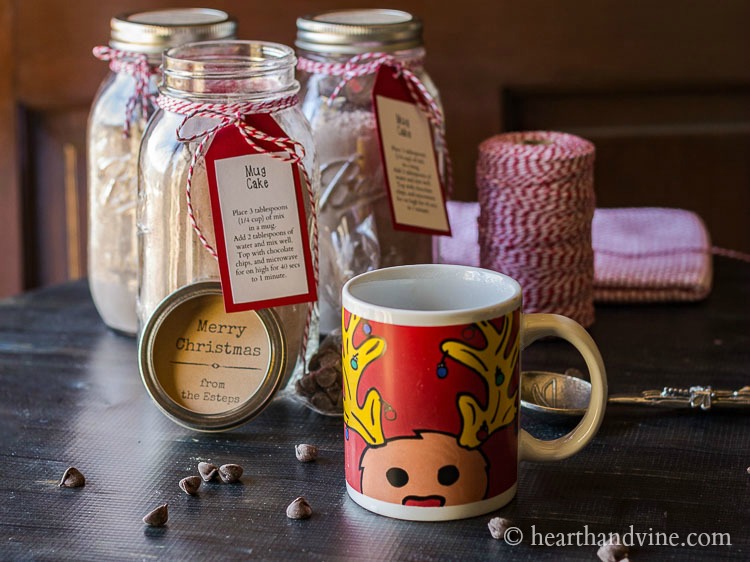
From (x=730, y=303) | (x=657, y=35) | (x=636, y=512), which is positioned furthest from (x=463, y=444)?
(x=657, y=35)

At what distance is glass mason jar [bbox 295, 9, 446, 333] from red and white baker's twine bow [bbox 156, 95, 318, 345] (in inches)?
4.6

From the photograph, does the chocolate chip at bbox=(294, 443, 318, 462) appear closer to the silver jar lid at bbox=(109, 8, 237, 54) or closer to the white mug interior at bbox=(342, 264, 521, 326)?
the white mug interior at bbox=(342, 264, 521, 326)

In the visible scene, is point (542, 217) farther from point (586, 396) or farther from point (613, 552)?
point (613, 552)

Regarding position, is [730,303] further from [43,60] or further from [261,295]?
[43,60]

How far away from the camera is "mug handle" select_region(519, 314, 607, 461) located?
597mm

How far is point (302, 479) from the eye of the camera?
64cm

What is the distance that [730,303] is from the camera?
0.99 meters

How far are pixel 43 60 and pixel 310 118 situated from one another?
92 cm

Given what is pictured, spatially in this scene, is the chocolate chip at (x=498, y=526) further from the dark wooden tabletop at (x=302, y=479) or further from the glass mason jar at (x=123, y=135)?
the glass mason jar at (x=123, y=135)

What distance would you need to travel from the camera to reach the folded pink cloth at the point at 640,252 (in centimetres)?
98

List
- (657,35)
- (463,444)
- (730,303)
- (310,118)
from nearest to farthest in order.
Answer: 1. (463,444)
2. (310,118)
3. (730,303)
4. (657,35)

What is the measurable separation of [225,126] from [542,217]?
31cm

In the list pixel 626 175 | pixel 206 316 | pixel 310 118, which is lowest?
pixel 626 175

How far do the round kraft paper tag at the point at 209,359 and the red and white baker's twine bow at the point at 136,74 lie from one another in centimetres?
23
